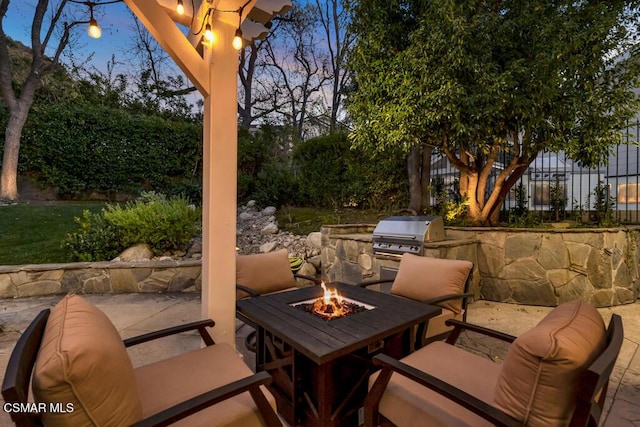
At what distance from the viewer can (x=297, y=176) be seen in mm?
7934

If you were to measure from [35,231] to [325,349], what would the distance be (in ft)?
19.1

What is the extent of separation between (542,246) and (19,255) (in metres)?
6.91

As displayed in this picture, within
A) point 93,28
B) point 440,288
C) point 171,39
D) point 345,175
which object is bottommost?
point 440,288

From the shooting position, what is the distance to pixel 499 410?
1.10 m

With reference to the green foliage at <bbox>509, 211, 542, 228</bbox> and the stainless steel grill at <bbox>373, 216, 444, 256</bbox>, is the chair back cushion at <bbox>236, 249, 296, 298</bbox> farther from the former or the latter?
the green foliage at <bbox>509, 211, 542, 228</bbox>

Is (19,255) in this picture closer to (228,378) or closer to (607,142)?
(228,378)

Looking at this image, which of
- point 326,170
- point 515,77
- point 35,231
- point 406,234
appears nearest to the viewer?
point 515,77

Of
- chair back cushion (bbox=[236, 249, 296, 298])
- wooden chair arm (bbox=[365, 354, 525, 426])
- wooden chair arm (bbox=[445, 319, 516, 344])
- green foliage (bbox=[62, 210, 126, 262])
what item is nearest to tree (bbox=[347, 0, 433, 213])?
chair back cushion (bbox=[236, 249, 296, 298])

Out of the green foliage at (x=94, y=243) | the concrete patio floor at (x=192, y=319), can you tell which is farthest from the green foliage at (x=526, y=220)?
the green foliage at (x=94, y=243)

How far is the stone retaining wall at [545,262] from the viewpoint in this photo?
368 centimetres

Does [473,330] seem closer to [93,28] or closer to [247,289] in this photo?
[247,289]

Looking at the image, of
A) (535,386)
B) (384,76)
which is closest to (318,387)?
(535,386)

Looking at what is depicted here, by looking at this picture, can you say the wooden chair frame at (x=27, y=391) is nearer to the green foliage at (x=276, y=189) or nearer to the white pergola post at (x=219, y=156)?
the white pergola post at (x=219, y=156)

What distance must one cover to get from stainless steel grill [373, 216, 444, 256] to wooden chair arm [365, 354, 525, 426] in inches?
91.0
